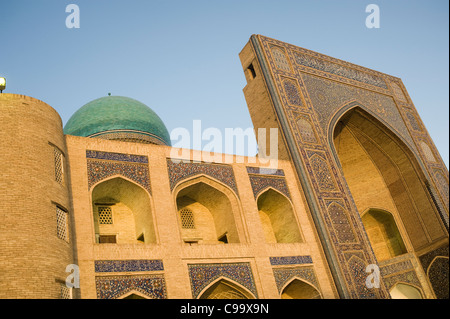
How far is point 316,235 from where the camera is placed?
860 cm

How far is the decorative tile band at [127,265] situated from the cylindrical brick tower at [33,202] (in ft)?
1.48

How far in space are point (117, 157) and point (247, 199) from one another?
2.46 m

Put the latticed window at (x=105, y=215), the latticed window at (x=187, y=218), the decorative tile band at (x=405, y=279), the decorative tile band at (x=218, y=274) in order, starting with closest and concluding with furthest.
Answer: the decorative tile band at (x=218, y=274) → the latticed window at (x=105, y=215) → the latticed window at (x=187, y=218) → the decorative tile band at (x=405, y=279)

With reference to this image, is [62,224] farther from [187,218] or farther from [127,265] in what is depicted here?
[187,218]

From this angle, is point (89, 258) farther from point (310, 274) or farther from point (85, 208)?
point (310, 274)

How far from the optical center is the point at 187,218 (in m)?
8.70

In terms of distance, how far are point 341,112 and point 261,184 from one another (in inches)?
135

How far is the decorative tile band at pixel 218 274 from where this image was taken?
22.6 feet

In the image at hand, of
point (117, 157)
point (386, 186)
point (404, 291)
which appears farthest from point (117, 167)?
point (386, 186)

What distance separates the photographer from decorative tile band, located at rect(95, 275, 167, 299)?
6111 millimetres

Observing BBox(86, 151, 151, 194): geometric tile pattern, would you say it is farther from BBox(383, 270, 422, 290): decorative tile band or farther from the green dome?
BBox(383, 270, 422, 290): decorative tile band

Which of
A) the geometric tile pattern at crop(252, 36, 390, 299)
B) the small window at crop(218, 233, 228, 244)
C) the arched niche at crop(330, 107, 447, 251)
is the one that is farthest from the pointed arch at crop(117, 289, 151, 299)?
the arched niche at crop(330, 107, 447, 251)

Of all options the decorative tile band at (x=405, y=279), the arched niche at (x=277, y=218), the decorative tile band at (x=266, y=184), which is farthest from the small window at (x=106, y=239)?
the decorative tile band at (x=405, y=279)

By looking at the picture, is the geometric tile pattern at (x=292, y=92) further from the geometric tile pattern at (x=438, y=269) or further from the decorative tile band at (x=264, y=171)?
the geometric tile pattern at (x=438, y=269)
